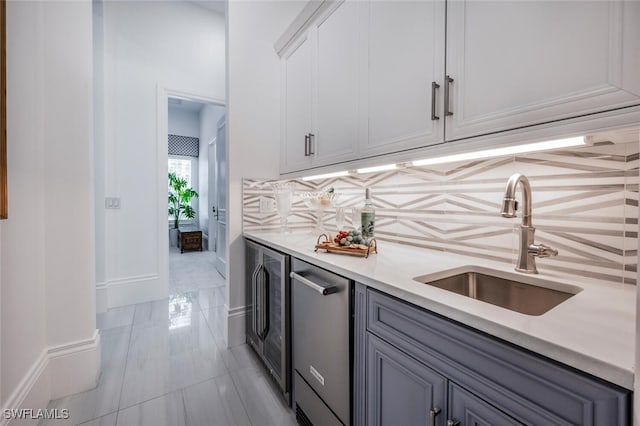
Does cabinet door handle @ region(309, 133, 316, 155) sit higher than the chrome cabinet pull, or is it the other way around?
cabinet door handle @ region(309, 133, 316, 155)

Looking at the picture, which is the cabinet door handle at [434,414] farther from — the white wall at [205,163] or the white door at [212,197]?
the white wall at [205,163]

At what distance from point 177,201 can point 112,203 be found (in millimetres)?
3937

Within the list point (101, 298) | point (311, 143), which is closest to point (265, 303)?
point (311, 143)

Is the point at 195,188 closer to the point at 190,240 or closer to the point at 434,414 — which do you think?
the point at 190,240

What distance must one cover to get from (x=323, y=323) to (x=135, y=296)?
111 inches

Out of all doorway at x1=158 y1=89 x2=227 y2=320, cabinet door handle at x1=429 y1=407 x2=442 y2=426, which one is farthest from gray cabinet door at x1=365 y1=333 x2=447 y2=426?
doorway at x1=158 y1=89 x2=227 y2=320

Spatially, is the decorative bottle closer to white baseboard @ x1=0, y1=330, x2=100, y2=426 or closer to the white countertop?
the white countertop

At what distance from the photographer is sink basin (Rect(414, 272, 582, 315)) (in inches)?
36.2

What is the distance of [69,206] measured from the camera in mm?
1580

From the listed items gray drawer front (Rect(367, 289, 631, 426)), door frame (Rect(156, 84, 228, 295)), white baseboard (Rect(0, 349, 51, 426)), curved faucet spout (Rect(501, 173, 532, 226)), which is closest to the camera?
gray drawer front (Rect(367, 289, 631, 426))

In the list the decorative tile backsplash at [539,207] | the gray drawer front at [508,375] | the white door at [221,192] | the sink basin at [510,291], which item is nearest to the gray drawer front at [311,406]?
the gray drawer front at [508,375]

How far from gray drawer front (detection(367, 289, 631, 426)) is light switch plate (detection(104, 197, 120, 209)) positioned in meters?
3.28

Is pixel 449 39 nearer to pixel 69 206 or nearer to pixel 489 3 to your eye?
pixel 489 3

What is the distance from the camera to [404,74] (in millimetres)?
1153
